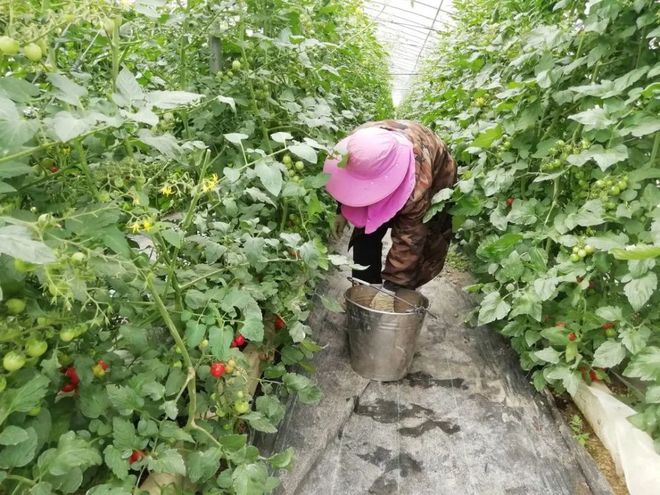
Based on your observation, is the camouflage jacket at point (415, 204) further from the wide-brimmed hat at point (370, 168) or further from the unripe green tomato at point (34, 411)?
the unripe green tomato at point (34, 411)

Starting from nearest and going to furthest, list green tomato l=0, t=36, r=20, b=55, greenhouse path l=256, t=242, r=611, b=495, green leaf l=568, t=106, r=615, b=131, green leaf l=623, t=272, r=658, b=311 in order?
green tomato l=0, t=36, r=20, b=55 < green leaf l=623, t=272, r=658, b=311 < green leaf l=568, t=106, r=615, b=131 < greenhouse path l=256, t=242, r=611, b=495

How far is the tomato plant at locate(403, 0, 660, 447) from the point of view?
137cm

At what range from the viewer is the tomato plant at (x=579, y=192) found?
4.49ft

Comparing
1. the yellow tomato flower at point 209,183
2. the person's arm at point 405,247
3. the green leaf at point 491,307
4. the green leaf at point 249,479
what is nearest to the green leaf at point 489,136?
the person's arm at point 405,247

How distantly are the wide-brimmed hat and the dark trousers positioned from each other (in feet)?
1.70

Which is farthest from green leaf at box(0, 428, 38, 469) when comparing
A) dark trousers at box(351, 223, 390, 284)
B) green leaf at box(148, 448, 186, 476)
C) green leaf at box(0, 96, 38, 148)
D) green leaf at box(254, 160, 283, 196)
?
dark trousers at box(351, 223, 390, 284)

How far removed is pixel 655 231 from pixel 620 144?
0.37 meters

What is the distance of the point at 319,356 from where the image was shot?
2.08m

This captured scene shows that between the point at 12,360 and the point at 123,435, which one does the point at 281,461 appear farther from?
the point at 12,360

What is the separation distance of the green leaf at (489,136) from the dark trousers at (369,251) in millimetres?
690

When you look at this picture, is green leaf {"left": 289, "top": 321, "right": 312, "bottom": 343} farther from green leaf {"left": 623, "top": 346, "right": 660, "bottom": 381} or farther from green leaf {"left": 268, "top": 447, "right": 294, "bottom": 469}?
green leaf {"left": 623, "top": 346, "right": 660, "bottom": 381}

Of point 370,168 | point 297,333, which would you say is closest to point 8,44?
point 297,333

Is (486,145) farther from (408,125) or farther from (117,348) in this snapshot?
(117,348)

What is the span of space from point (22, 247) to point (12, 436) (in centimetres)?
35
